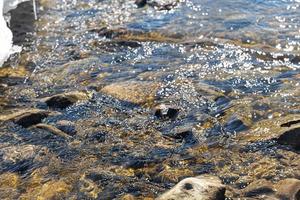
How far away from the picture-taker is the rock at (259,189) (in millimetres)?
4324

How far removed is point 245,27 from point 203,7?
5.39 ft

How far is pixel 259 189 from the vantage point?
14.4 ft

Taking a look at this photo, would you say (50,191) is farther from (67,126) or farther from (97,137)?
(67,126)

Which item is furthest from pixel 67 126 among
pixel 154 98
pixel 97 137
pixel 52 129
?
pixel 154 98

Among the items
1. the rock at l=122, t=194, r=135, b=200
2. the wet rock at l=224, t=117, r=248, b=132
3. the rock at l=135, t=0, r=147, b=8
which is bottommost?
the wet rock at l=224, t=117, r=248, b=132

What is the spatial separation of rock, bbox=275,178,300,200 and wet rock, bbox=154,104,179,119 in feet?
6.34

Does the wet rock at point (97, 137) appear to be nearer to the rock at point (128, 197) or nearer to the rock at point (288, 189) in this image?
the rock at point (128, 197)

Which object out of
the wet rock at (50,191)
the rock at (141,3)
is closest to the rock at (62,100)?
the wet rock at (50,191)

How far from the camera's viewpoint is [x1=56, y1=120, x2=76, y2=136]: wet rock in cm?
586

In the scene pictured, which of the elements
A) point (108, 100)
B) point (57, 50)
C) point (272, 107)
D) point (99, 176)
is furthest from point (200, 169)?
point (57, 50)

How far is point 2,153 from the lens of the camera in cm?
548

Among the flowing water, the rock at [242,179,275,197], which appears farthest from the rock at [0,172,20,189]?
the rock at [242,179,275,197]

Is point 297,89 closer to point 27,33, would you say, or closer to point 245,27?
point 245,27

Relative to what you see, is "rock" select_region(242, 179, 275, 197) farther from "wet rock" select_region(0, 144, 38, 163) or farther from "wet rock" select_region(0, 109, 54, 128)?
"wet rock" select_region(0, 109, 54, 128)
